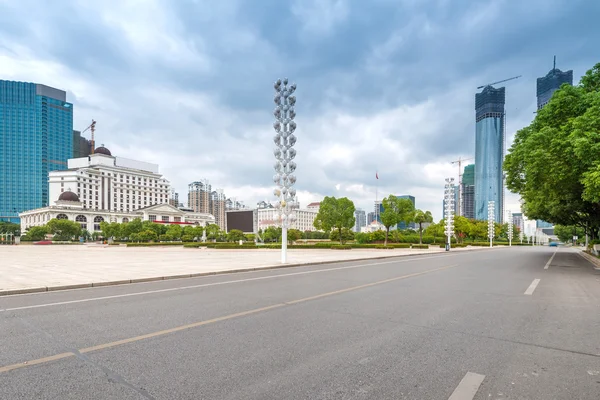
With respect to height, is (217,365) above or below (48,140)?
below

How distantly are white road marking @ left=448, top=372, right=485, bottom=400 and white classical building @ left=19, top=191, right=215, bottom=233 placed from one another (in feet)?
428

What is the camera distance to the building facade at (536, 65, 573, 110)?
173663mm

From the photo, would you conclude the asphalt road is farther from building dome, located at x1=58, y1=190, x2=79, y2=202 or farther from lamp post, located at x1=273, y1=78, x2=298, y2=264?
building dome, located at x1=58, y1=190, x2=79, y2=202

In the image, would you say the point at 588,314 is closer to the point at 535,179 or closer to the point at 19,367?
the point at 19,367

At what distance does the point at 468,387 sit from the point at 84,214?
451 ft

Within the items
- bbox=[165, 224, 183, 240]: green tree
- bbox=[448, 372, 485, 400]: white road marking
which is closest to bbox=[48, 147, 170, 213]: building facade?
bbox=[165, 224, 183, 240]: green tree

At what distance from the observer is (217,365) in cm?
409

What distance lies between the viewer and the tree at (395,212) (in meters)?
50.3

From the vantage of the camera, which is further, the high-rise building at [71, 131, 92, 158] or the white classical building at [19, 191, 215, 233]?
the high-rise building at [71, 131, 92, 158]

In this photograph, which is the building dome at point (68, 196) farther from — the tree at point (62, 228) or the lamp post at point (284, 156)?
the lamp post at point (284, 156)

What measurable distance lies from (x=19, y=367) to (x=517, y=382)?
222 inches

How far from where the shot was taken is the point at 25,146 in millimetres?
146750

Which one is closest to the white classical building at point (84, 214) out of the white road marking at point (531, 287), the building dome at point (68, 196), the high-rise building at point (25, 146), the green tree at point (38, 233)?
the building dome at point (68, 196)

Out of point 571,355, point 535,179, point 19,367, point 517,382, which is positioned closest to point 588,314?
point 571,355
